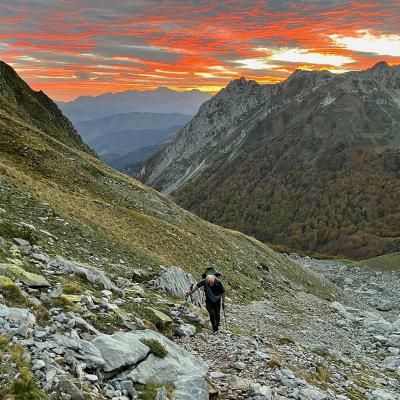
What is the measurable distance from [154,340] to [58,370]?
4697 millimetres

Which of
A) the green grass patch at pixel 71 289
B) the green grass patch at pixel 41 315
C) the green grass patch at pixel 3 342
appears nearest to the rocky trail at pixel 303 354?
the green grass patch at pixel 71 289

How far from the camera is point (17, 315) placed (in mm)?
11820

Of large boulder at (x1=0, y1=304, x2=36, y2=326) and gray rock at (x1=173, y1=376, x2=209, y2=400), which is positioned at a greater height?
large boulder at (x1=0, y1=304, x2=36, y2=326)

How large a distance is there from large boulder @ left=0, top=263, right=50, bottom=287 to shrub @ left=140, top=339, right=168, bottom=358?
4366 mm

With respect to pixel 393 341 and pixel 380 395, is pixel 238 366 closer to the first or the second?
pixel 380 395

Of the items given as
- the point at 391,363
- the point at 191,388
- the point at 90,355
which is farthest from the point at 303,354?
the point at 90,355

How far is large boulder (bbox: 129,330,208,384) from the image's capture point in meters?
12.5

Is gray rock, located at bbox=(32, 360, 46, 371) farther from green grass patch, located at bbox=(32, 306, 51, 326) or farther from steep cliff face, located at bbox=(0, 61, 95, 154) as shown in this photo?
steep cliff face, located at bbox=(0, 61, 95, 154)

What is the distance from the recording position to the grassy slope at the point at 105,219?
2881 cm

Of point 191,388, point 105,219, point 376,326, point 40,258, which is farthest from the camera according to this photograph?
point 376,326

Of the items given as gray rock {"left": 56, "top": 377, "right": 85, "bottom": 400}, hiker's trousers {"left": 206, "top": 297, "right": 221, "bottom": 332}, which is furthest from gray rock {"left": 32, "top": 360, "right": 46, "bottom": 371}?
hiker's trousers {"left": 206, "top": 297, "right": 221, "bottom": 332}

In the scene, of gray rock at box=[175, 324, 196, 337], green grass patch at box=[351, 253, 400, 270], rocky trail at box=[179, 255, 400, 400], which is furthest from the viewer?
green grass patch at box=[351, 253, 400, 270]

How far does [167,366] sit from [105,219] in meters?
25.2

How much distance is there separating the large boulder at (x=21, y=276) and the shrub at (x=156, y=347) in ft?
14.3
